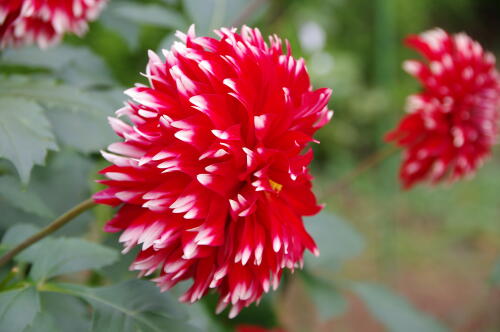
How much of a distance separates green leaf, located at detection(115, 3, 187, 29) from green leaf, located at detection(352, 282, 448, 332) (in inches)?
22.3

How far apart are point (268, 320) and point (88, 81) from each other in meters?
0.48

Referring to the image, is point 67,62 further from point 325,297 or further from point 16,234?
point 325,297

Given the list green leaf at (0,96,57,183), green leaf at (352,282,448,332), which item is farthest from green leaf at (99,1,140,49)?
green leaf at (352,282,448,332)

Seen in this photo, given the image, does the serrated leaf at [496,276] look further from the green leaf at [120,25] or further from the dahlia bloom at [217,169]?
the green leaf at [120,25]

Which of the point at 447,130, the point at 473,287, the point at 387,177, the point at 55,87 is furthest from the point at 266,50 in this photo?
the point at 473,287

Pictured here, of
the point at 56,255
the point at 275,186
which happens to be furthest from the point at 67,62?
the point at 275,186

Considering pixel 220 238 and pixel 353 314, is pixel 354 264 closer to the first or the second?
pixel 353 314

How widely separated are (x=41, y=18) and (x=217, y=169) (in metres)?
0.32

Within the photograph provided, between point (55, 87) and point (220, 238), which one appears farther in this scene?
point (55, 87)

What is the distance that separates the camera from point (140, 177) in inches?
16.4

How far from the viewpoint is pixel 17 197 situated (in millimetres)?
546

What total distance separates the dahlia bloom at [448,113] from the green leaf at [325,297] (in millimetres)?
218

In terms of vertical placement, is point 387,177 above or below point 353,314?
above

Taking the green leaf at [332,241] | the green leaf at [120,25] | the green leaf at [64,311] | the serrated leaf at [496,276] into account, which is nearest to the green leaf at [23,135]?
the green leaf at [64,311]
